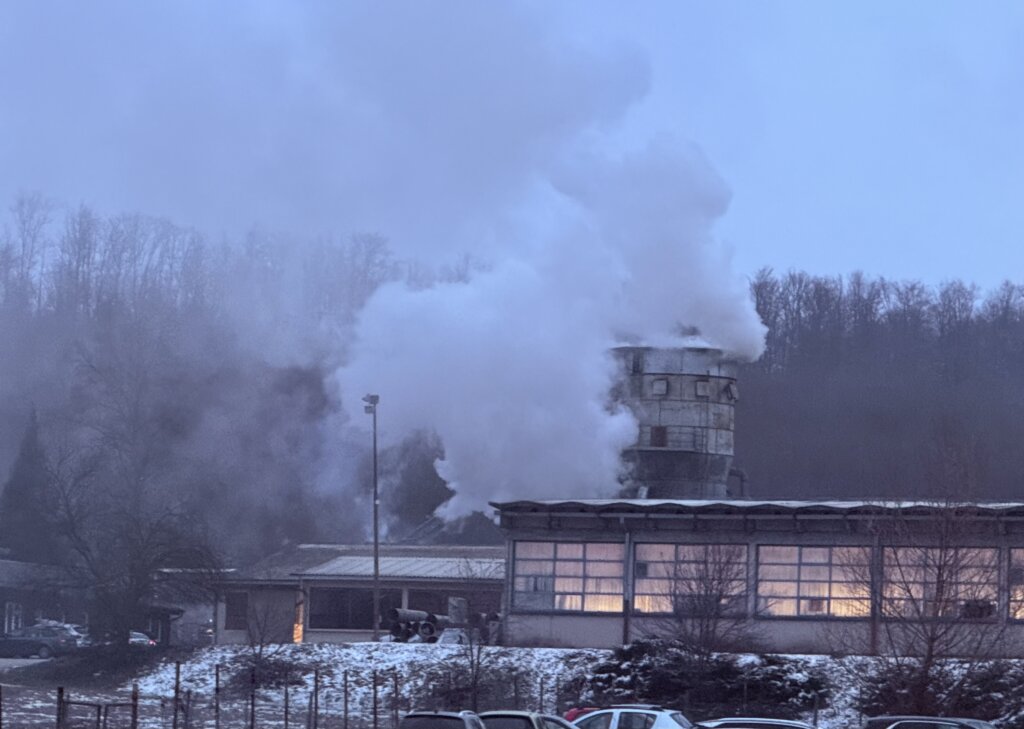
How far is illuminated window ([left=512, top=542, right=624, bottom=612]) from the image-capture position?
57.1 metres

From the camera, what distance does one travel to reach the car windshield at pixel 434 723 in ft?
81.1

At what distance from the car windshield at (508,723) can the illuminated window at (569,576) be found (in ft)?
92.5

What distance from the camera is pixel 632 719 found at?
34.1 meters

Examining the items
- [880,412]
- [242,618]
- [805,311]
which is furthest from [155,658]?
[805,311]

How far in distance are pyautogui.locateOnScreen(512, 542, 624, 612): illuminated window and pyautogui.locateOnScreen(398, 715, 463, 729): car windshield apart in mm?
32313

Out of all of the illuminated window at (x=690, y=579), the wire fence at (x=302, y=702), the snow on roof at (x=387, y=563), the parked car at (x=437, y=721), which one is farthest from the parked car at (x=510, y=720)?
the snow on roof at (x=387, y=563)

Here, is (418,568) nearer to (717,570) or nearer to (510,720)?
(717,570)

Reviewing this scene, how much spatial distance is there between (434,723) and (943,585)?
19.8 metres

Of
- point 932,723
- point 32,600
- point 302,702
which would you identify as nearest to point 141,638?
point 32,600

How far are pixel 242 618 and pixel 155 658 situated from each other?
505 inches

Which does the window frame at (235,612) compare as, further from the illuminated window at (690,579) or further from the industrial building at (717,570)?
the illuminated window at (690,579)

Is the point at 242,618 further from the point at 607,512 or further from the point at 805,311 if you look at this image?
the point at 805,311

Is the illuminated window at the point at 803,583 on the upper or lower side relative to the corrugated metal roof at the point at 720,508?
lower

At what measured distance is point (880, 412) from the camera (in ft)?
400
